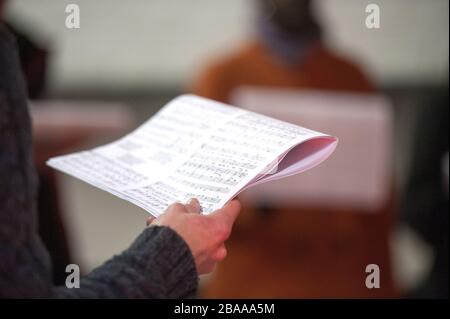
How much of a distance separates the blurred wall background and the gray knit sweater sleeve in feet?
6.35

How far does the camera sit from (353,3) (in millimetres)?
2812

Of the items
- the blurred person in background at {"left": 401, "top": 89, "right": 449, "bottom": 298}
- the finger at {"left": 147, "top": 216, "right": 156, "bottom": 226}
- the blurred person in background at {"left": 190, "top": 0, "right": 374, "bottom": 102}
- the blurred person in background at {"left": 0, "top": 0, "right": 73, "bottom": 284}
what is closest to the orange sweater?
the blurred person in background at {"left": 190, "top": 0, "right": 374, "bottom": 102}

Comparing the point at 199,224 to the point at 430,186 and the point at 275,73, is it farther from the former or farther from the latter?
the point at 275,73

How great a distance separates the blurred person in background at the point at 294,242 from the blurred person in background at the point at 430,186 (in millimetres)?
111

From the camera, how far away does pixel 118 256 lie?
0.78 m

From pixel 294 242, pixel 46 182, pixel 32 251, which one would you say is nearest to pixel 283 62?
pixel 294 242

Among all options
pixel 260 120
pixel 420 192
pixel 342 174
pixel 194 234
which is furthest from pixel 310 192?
pixel 194 234

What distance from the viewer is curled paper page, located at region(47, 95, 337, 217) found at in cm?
77

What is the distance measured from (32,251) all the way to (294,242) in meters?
0.93

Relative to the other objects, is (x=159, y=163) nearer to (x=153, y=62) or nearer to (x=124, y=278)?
(x=124, y=278)

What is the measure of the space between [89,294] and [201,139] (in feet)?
0.70

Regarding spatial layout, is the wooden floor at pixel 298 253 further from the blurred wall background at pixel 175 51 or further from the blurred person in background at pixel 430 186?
the blurred wall background at pixel 175 51

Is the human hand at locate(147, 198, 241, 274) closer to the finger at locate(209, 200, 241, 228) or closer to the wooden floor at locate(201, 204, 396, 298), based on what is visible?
the finger at locate(209, 200, 241, 228)

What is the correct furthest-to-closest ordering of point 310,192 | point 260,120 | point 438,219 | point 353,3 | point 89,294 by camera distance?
point 353,3 → point 310,192 → point 438,219 → point 260,120 → point 89,294
